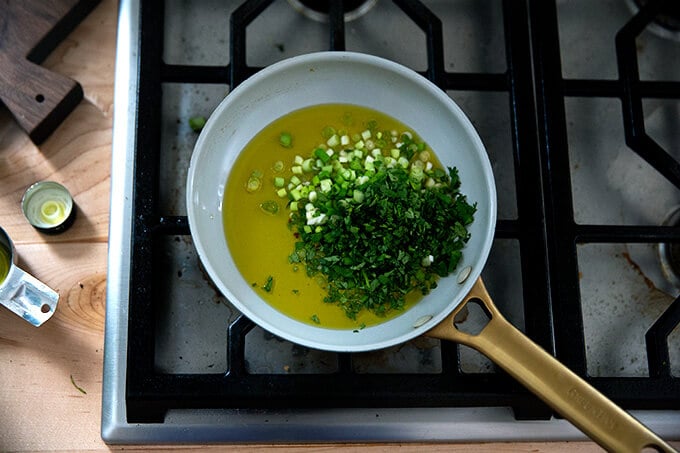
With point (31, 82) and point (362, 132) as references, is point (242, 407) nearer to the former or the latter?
point (362, 132)

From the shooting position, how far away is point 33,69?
3.06ft

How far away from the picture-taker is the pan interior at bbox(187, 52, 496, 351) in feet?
2.77

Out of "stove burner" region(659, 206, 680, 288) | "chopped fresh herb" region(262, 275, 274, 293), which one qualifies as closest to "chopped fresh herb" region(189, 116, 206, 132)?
"chopped fresh herb" region(262, 275, 274, 293)

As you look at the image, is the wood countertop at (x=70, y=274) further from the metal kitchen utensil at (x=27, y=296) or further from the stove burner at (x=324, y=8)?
the stove burner at (x=324, y=8)

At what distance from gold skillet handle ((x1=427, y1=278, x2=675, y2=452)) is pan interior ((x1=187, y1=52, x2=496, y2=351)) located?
5cm

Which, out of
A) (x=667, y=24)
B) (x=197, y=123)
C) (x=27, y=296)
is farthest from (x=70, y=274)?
(x=667, y=24)

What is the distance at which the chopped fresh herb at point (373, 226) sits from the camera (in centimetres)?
85

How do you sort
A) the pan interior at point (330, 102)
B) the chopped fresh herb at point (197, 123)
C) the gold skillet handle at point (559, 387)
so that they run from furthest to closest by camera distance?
the chopped fresh herb at point (197, 123)
the pan interior at point (330, 102)
the gold skillet handle at point (559, 387)

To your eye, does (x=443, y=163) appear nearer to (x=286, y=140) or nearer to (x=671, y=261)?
(x=286, y=140)

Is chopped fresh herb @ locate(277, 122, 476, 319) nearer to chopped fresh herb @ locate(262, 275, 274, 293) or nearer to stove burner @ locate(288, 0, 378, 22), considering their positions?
chopped fresh herb @ locate(262, 275, 274, 293)

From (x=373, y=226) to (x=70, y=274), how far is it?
1.34 ft

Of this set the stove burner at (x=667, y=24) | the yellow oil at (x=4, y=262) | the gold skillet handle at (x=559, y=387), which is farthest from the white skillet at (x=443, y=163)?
the stove burner at (x=667, y=24)

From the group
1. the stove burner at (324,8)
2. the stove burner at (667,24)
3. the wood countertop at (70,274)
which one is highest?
the stove burner at (667,24)

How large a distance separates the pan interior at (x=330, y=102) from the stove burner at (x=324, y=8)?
142 mm
